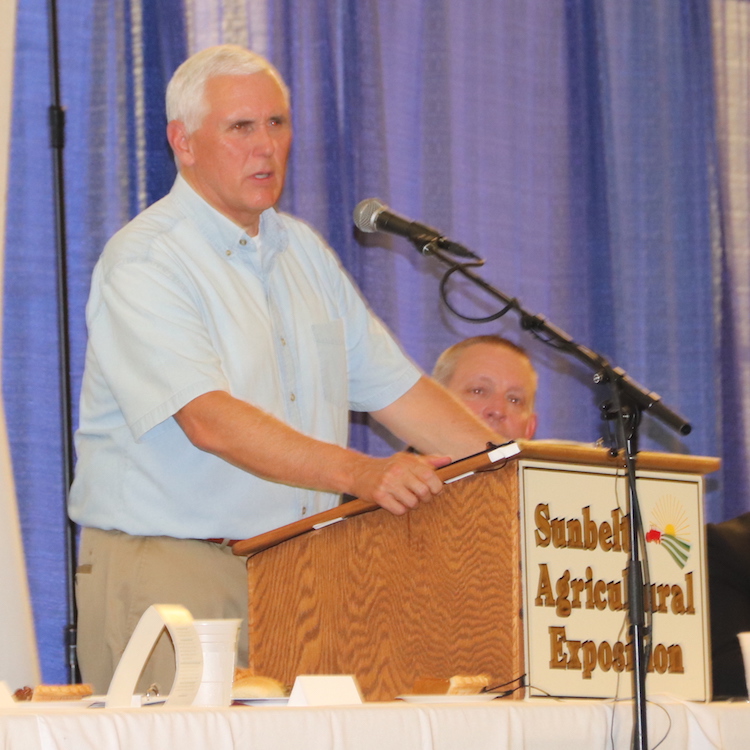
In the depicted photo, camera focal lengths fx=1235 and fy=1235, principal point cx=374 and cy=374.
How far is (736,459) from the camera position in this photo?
4.15 m

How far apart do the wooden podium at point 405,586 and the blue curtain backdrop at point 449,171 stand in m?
1.34

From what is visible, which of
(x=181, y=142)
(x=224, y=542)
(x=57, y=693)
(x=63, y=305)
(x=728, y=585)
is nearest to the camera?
(x=57, y=693)

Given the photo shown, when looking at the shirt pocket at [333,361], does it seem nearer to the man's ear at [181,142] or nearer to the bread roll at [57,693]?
the man's ear at [181,142]

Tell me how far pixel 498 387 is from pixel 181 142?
1.05 m

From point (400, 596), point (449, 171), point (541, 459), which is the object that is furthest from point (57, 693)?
point (449, 171)

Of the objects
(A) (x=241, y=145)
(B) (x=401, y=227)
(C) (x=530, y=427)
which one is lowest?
(C) (x=530, y=427)

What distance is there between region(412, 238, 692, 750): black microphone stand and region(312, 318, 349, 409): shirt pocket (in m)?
0.65

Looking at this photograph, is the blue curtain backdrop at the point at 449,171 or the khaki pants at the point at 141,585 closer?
the khaki pants at the point at 141,585

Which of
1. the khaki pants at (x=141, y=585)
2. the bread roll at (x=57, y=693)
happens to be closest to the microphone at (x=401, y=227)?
the khaki pants at (x=141, y=585)

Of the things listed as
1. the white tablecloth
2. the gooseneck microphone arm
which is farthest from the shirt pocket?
the white tablecloth

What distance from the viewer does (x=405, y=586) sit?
185 centimetres

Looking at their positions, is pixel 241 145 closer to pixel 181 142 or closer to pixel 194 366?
pixel 181 142

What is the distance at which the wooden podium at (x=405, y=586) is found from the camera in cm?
172

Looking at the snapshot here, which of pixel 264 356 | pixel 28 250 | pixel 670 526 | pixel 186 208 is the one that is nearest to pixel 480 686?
pixel 670 526
